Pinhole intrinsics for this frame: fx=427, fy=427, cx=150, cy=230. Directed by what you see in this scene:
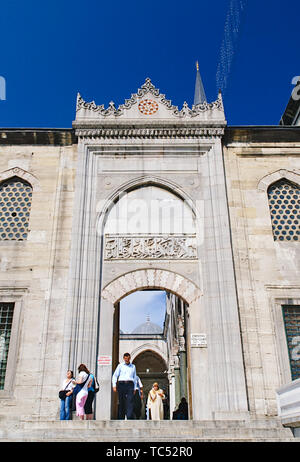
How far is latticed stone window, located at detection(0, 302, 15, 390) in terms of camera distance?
958cm

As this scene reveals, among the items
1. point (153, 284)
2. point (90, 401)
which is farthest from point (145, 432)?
point (153, 284)

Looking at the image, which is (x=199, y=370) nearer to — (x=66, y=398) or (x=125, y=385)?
(x=125, y=385)

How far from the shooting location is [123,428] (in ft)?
22.6

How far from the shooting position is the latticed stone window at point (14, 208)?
11.0 meters

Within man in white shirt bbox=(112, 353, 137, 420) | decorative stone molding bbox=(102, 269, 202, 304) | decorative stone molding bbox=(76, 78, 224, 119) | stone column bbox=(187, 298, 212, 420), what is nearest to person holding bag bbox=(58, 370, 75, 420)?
man in white shirt bbox=(112, 353, 137, 420)

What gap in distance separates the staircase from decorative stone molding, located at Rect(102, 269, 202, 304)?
3253 mm

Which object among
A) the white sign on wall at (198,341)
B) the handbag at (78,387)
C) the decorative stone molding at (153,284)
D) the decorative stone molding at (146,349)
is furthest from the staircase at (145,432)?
the decorative stone molding at (146,349)

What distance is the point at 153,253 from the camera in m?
10.5

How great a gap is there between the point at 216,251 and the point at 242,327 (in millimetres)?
1887

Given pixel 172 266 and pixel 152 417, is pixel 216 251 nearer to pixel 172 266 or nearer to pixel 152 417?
pixel 172 266

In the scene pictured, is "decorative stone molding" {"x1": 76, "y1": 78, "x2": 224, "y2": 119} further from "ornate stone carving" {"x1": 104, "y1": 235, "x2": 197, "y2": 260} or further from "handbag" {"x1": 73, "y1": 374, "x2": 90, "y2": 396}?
"handbag" {"x1": 73, "y1": 374, "x2": 90, "y2": 396}

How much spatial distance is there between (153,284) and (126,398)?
2.76 meters

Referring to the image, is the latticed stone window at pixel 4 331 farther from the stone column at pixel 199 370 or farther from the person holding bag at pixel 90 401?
the stone column at pixel 199 370

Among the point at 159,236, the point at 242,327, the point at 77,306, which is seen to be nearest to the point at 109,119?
the point at 159,236
